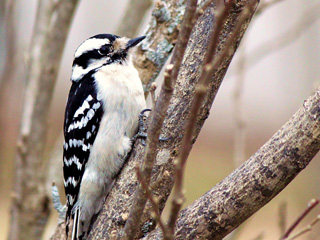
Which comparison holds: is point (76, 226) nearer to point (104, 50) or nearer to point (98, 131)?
point (98, 131)

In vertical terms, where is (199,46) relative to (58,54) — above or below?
below

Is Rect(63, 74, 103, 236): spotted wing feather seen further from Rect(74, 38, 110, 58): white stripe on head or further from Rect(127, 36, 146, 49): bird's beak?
Rect(127, 36, 146, 49): bird's beak

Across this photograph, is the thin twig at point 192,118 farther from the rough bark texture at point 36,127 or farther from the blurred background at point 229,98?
the blurred background at point 229,98

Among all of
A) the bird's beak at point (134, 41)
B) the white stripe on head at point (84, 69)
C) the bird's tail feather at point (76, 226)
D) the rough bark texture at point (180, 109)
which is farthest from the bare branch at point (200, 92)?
the white stripe on head at point (84, 69)

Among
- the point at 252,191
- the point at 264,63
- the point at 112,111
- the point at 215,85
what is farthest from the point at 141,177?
the point at 264,63

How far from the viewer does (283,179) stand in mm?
2176

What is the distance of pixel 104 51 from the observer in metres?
3.79

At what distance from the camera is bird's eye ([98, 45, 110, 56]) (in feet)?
12.4

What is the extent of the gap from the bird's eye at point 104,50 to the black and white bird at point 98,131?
99 millimetres

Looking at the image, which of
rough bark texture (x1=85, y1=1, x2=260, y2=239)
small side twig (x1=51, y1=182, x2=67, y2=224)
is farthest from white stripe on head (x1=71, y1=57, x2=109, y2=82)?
rough bark texture (x1=85, y1=1, x2=260, y2=239)

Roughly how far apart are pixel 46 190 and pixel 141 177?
2435 millimetres

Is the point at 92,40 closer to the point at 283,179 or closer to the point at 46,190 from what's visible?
the point at 46,190

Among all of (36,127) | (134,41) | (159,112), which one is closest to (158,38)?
(134,41)

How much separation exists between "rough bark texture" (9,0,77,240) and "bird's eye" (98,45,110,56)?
310 millimetres
